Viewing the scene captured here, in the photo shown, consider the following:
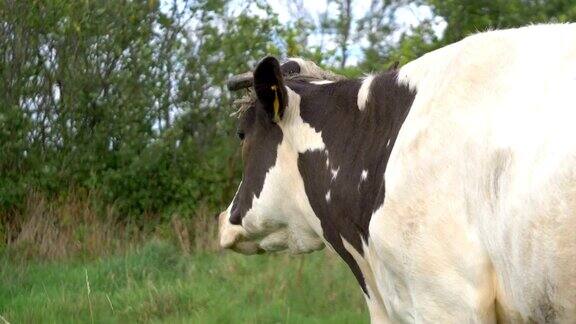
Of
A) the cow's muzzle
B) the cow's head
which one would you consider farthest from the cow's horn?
the cow's muzzle

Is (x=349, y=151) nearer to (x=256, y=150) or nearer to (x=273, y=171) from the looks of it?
(x=273, y=171)

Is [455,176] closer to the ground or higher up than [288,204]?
higher up

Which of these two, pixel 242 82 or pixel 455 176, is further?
pixel 242 82

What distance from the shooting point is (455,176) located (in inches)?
114

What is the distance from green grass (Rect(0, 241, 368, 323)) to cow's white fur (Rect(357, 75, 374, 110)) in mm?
3091

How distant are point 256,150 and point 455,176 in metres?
1.78

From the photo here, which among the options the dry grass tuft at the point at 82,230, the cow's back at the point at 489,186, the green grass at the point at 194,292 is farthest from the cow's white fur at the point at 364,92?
the dry grass tuft at the point at 82,230

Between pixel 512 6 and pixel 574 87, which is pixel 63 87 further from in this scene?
pixel 574 87

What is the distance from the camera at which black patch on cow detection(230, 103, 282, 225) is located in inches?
174

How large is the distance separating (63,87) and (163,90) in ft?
4.64

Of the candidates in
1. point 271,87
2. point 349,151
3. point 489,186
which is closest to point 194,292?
point 271,87

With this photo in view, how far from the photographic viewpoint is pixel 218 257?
10258mm

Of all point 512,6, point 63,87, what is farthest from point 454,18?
point 63,87

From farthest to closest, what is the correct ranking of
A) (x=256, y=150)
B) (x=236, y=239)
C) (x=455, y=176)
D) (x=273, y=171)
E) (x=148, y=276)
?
(x=148, y=276)
(x=236, y=239)
(x=256, y=150)
(x=273, y=171)
(x=455, y=176)
